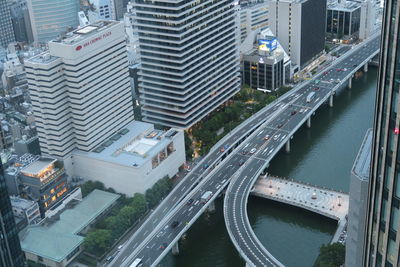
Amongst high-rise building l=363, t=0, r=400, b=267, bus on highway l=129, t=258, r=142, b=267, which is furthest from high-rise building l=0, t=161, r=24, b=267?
high-rise building l=363, t=0, r=400, b=267

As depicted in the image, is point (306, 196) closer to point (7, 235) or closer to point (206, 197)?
point (206, 197)

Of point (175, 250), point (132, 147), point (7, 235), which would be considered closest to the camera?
point (7, 235)

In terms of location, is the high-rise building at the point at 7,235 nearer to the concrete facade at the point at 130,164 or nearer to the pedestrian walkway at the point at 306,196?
the concrete facade at the point at 130,164

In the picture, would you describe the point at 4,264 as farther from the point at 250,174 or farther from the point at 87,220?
the point at 250,174

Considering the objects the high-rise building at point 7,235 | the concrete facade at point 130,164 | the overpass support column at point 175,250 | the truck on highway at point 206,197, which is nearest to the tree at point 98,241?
the overpass support column at point 175,250

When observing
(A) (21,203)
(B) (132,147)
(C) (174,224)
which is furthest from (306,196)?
(A) (21,203)

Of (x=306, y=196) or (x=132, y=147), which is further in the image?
(x=132, y=147)

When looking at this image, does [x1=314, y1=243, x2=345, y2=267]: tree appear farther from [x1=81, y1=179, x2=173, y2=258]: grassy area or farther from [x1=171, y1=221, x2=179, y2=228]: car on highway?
[x1=81, y1=179, x2=173, y2=258]: grassy area
